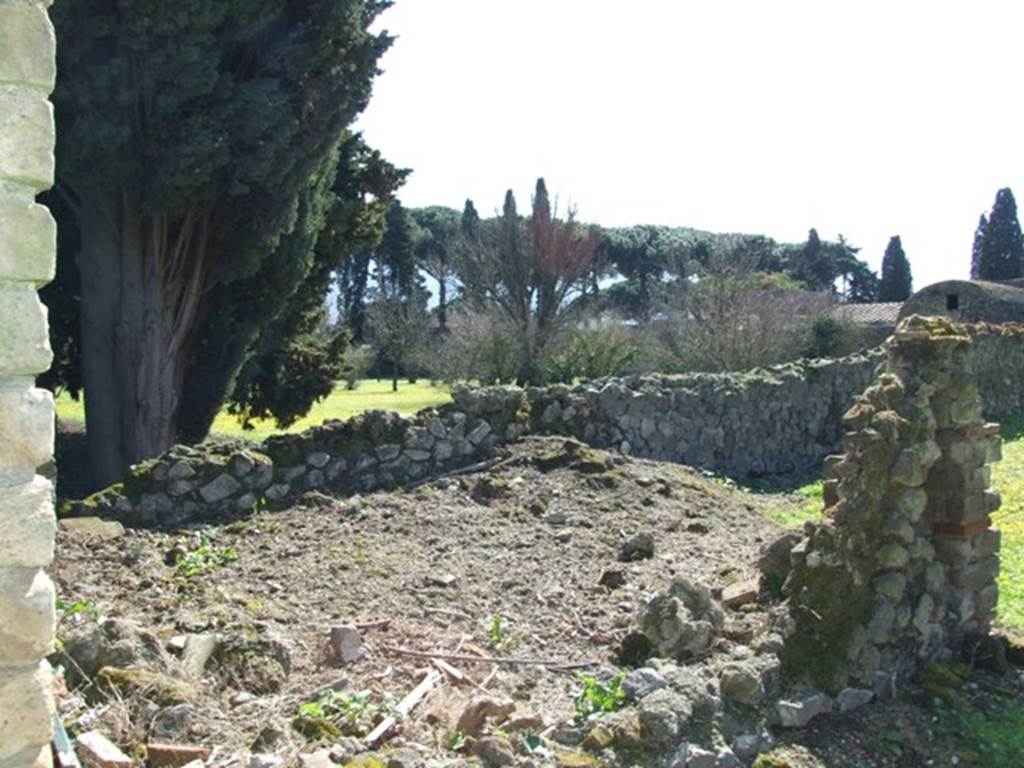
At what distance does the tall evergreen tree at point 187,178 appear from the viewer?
9703 millimetres

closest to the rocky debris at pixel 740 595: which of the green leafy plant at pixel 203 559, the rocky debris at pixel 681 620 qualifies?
the rocky debris at pixel 681 620

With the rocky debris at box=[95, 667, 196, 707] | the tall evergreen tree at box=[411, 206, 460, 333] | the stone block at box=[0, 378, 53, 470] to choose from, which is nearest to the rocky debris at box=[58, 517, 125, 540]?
the rocky debris at box=[95, 667, 196, 707]

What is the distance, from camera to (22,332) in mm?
2385

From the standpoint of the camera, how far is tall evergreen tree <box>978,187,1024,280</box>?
43.6m

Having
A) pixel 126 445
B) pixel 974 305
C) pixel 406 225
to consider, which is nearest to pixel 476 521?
pixel 126 445

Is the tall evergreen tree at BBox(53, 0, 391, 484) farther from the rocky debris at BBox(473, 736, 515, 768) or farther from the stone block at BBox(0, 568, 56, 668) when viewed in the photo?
the stone block at BBox(0, 568, 56, 668)

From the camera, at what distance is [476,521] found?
7.21 meters

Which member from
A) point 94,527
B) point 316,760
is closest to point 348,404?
point 94,527

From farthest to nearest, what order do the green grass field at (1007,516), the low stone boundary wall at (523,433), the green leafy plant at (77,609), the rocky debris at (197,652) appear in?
1. the low stone boundary wall at (523,433)
2. the green grass field at (1007,516)
3. the green leafy plant at (77,609)
4. the rocky debris at (197,652)

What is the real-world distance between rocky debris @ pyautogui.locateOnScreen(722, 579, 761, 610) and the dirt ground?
13 centimetres

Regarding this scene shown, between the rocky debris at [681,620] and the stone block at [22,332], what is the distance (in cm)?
309

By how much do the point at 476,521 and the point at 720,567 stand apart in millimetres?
1801

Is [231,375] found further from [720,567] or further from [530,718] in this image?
[530,718]

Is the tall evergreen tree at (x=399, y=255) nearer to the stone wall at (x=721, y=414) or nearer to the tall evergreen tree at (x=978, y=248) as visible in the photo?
the tall evergreen tree at (x=978, y=248)
